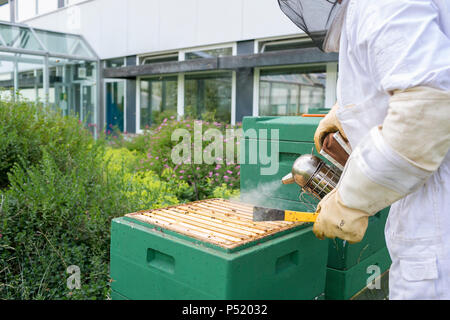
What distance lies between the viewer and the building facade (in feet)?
26.6

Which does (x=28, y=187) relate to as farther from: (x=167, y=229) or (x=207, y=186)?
(x=207, y=186)

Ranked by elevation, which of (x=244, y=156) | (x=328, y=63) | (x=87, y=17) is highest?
(x=87, y=17)

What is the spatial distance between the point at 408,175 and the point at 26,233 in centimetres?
253

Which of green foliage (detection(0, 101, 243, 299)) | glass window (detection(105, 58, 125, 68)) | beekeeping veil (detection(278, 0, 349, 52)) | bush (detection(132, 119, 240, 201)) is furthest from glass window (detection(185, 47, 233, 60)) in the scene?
beekeeping veil (detection(278, 0, 349, 52))

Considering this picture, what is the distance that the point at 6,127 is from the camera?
11.5 feet

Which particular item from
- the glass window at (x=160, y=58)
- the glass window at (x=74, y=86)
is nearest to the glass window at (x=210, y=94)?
the glass window at (x=160, y=58)

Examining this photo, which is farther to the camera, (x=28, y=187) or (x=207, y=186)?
(x=207, y=186)

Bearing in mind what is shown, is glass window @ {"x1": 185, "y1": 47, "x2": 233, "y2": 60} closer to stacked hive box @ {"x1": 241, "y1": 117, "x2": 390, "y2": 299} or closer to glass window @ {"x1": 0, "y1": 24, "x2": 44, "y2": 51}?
glass window @ {"x1": 0, "y1": 24, "x2": 44, "y2": 51}

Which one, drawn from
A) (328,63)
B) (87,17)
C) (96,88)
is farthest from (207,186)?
(87,17)

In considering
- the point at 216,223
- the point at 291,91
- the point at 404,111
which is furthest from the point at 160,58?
the point at 404,111

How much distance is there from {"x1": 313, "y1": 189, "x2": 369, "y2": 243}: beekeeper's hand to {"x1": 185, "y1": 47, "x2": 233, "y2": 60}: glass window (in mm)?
8400

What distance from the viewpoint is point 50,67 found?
12.1 metres

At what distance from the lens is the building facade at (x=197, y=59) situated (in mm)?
8102

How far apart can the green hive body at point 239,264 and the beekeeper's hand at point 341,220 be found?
0.28 metres
